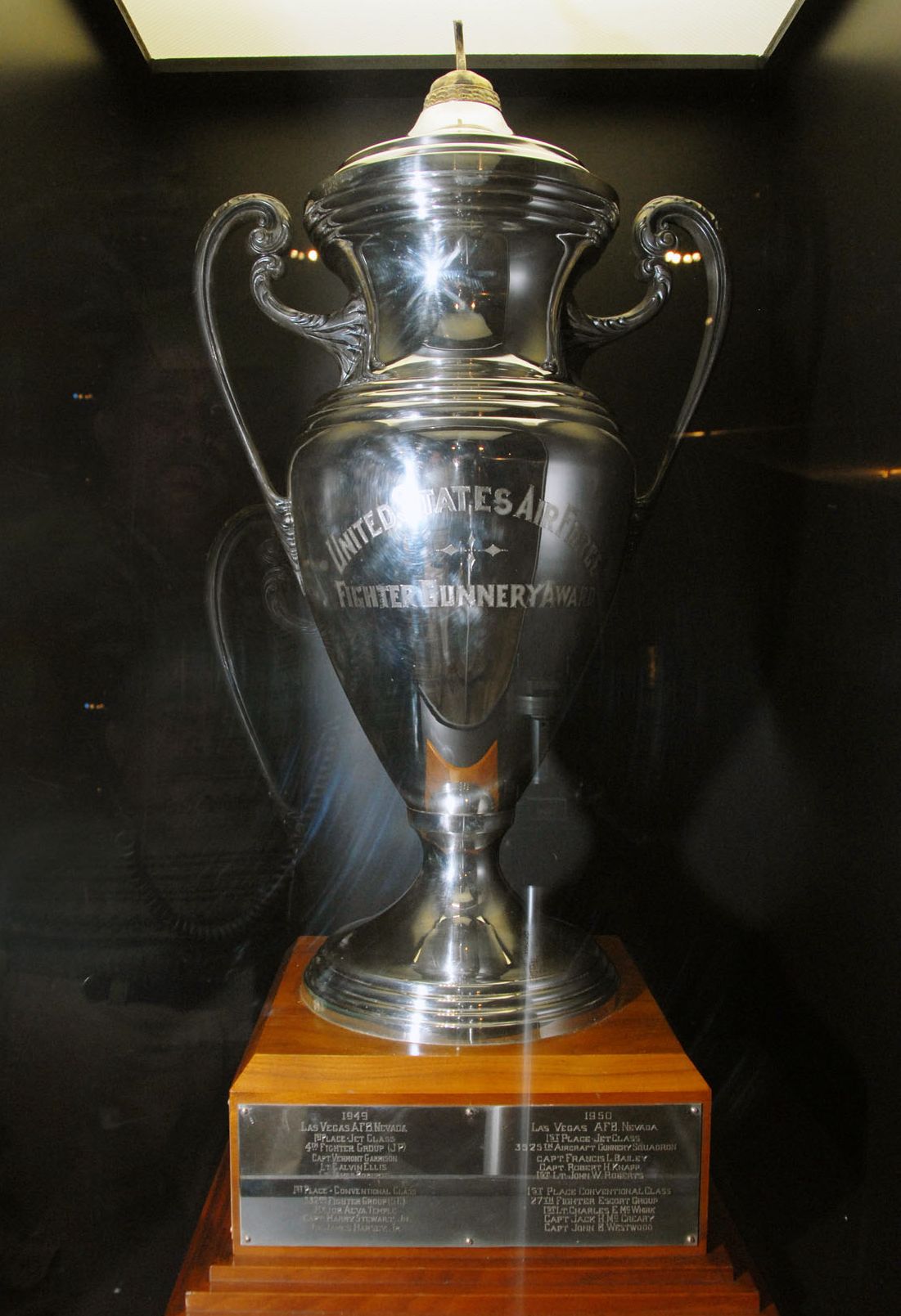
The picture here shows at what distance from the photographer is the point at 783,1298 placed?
2.37 ft

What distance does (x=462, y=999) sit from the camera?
2.42 ft

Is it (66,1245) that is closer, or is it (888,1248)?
(888,1248)

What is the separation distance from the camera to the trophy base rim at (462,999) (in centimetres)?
72

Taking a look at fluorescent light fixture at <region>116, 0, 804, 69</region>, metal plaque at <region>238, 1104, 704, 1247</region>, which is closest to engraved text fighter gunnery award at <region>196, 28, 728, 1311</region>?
metal plaque at <region>238, 1104, 704, 1247</region>

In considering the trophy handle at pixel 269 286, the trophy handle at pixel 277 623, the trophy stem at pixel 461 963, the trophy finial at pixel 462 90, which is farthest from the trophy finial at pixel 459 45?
the trophy stem at pixel 461 963

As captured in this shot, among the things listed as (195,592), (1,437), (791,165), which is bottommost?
(195,592)

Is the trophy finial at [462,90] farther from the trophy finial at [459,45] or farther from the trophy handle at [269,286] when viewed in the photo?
the trophy handle at [269,286]

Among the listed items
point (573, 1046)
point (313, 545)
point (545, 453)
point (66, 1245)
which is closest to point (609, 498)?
point (545, 453)

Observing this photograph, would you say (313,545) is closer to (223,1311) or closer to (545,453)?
(545,453)

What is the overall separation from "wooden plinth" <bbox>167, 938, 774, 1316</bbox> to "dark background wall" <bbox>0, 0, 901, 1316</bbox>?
0.42 ft

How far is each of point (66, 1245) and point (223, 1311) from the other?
0.73 feet

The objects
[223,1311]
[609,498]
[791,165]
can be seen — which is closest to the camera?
[223,1311]

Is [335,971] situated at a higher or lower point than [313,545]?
lower

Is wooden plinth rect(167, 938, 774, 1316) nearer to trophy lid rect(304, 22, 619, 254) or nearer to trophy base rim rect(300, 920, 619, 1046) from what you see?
trophy base rim rect(300, 920, 619, 1046)
